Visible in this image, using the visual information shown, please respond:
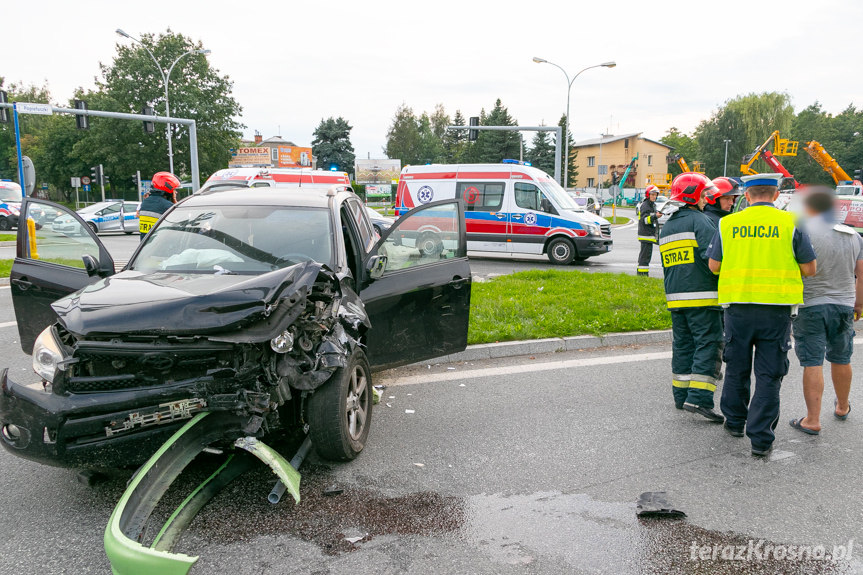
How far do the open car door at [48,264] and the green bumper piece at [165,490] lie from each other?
1.89 metres

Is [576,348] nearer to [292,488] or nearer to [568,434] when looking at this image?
[568,434]

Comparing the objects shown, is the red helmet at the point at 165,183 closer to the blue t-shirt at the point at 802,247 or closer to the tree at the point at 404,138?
the blue t-shirt at the point at 802,247

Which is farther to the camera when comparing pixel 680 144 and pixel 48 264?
pixel 680 144

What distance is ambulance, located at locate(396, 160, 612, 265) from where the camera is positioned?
47.9 feet

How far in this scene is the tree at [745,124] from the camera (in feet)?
241

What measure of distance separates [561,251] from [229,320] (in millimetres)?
12499

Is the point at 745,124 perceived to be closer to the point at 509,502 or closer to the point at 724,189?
the point at 724,189

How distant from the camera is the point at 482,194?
15.1m

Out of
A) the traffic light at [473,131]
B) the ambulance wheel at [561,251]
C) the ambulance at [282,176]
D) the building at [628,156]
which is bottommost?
the ambulance wheel at [561,251]

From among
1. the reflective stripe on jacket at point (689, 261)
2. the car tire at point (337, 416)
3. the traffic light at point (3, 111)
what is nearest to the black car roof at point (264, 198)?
the car tire at point (337, 416)

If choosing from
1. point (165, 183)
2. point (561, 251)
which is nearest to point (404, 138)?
point (561, 251)

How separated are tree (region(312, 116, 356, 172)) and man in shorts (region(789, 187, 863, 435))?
80504 millimetres

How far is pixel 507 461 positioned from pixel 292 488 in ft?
4.79

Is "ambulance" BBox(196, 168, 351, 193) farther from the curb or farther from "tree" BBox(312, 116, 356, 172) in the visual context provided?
"tree" BBox(312, 116, 356, 172)
